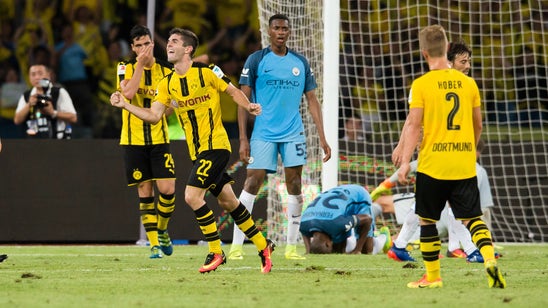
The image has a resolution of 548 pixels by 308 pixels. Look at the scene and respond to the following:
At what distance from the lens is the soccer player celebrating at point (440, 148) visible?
7.52m

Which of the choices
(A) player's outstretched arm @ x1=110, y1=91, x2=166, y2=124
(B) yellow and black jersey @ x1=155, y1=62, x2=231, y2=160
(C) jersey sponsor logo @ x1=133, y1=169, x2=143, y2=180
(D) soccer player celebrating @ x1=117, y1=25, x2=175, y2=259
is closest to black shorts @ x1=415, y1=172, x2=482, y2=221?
(B) yellow and black jersey @ x1=155, y1=62, x2=231, y2=160

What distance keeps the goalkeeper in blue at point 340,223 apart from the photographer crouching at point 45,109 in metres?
3.99

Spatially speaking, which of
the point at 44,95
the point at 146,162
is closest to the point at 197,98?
the point at 146,162

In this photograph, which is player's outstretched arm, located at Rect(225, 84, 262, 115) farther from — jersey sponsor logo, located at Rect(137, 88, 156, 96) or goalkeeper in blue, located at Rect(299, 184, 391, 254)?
goalkeeper in blue, located at Rect(299, 184, 391, 254)

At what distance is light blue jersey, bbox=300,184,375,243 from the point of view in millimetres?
11781

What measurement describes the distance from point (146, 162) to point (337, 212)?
2.04m

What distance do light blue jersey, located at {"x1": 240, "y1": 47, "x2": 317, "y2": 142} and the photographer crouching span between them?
13.2 ft

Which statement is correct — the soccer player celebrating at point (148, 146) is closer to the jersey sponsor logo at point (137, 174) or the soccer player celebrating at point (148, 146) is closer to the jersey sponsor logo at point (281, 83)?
the jersey sponsor logo at point (137, 174)

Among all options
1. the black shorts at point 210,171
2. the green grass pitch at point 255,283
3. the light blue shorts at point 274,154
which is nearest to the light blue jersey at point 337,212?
the green grass pitch at point 255,283

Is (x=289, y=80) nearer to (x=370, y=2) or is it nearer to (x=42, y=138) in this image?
(x=42, y=138)

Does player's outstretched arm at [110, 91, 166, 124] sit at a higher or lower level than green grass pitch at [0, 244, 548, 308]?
higher

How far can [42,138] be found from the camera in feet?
48.3

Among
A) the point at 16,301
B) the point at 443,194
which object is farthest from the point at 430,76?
the point at 16,301

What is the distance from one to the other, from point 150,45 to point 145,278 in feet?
10.2
